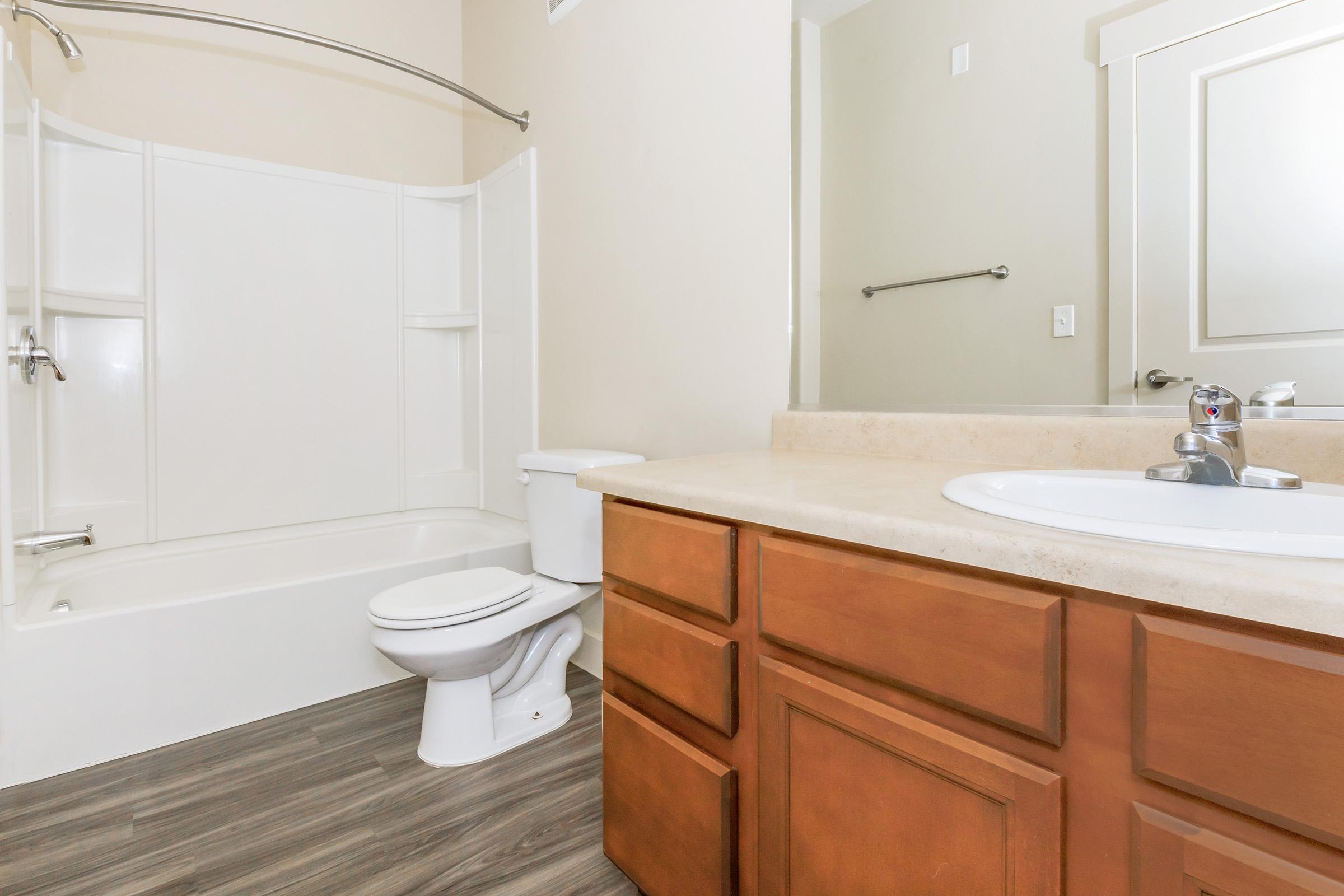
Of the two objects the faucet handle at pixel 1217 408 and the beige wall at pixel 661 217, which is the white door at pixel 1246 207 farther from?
the beige wall at pixel 661 217

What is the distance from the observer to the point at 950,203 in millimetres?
1273

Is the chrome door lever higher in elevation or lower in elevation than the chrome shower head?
lower

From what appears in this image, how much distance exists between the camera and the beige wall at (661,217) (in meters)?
1.65

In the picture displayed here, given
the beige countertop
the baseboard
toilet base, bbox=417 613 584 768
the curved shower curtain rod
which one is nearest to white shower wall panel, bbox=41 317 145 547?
the curved shower curtain rod

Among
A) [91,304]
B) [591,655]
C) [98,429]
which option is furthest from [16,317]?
[591,655]

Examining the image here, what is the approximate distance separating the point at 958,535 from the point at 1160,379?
1.99 ft

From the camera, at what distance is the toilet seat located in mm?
1626

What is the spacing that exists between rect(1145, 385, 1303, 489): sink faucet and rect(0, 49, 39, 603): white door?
7.85 feet

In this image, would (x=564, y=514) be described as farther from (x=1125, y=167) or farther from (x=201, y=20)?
(x=201, y=20)

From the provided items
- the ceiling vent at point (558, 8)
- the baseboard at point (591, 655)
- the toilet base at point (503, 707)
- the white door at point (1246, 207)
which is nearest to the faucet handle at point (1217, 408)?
the white door at point (1246, 207)

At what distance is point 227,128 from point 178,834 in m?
2.48

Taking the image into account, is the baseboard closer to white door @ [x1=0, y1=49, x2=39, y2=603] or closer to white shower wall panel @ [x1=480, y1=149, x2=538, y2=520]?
white shower wall panel @ [x1=480, y1=149, x2=538, y2=520]

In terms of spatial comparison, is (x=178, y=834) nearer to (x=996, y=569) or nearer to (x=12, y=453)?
(x=12, y=453)

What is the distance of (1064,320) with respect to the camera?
112 centimetres
